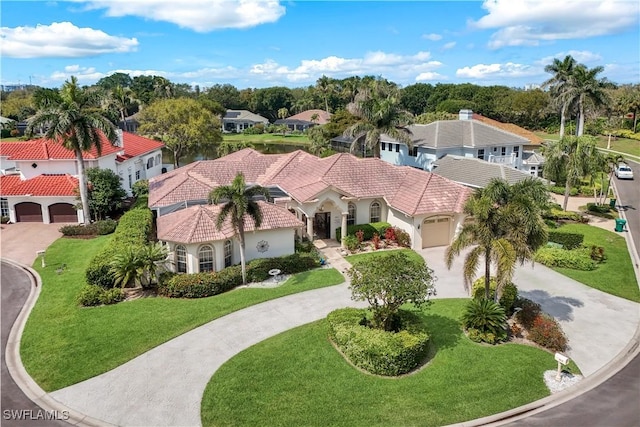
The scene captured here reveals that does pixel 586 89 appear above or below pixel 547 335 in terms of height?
above

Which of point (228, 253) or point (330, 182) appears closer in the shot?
point (228, 253)

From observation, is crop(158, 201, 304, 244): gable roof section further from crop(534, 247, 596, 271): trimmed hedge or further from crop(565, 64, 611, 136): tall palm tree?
crop(565, 64, 611, 136): tall palm tree

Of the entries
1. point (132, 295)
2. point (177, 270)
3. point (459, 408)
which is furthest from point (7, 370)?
point (459, 408)

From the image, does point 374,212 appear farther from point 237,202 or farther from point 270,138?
point 270,138

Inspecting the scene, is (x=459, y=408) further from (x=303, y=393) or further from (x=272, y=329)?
(x=272, y=329)

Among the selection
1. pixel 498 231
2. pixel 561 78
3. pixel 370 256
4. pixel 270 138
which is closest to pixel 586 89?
pixel 561 78

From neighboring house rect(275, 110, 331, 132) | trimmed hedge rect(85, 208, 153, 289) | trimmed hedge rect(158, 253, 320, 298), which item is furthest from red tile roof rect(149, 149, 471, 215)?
neighboring house rect(275, 110, 331, 132)

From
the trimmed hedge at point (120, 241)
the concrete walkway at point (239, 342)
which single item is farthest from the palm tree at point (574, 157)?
the trimmed hedge at point (120, 241)

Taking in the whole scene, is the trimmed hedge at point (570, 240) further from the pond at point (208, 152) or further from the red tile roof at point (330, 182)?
the pond at point (208, 152)
